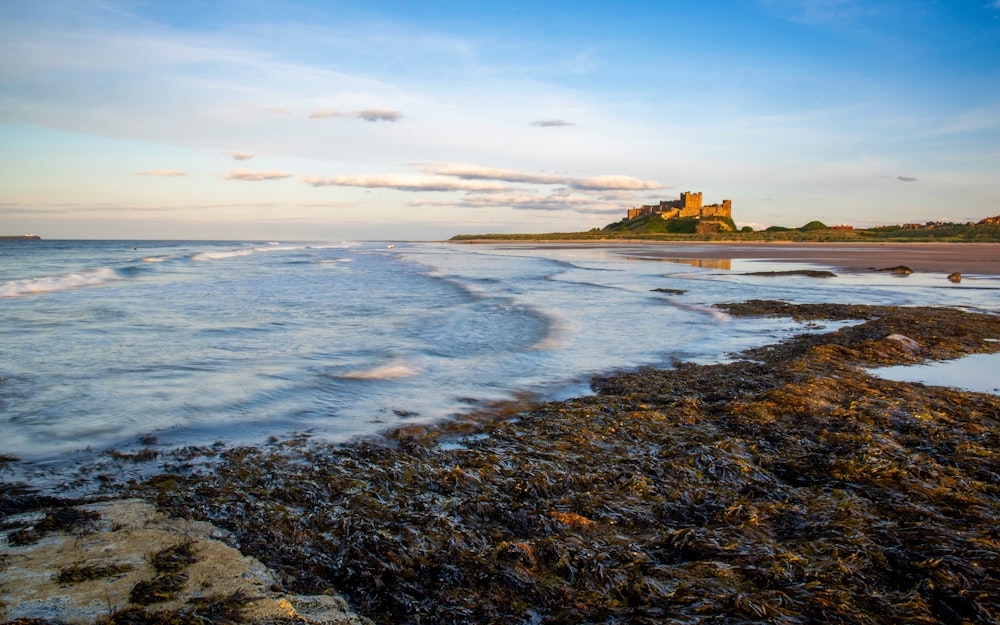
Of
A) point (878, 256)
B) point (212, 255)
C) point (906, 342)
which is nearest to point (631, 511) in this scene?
point (906, 342)

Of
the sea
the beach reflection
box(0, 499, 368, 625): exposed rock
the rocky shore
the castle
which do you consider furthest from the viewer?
the castle

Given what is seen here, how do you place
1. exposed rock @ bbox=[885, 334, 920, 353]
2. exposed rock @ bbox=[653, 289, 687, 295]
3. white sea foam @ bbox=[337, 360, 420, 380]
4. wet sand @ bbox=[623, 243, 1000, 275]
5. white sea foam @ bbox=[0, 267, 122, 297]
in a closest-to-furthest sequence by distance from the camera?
white sea foam @ bbox=[337, 360, 420, 380] < exposed rock @ bbox=[885, 334, 920, 353] < exposed rock @ bbox=[653, 289, 687, 295] < white sea foam @ bbox=[0, 267, 122, 297] < wet sand @ bbox=[623, 243, 1000, 275]

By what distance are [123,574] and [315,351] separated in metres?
6.70

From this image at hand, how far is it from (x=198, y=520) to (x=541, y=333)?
8.25 m

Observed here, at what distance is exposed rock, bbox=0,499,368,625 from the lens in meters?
2.64

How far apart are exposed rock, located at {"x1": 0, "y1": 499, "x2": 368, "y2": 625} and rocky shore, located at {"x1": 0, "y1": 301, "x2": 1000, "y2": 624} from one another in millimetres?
65

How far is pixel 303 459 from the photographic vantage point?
4.77 m

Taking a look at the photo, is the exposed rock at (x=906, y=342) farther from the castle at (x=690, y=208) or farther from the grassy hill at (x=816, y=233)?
the castle at (x=690, y=208)

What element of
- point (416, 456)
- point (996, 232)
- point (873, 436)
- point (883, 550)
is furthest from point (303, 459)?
point (996, 232)

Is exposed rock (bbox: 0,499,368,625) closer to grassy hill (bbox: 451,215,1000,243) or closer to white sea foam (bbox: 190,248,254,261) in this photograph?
white sea foam (bbox: 190,248,254,261)

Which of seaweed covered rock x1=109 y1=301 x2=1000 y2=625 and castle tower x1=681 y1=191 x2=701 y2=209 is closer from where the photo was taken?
seaweed covered rock x1=109 y1=301 x2=1000 y2=625

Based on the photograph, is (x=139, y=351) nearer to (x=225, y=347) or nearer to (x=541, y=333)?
(x=225, y=347)

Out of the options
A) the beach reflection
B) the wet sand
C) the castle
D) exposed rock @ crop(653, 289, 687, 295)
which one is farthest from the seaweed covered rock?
the castle

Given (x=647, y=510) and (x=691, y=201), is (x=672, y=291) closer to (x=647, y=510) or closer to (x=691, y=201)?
(x=647, y=510)
